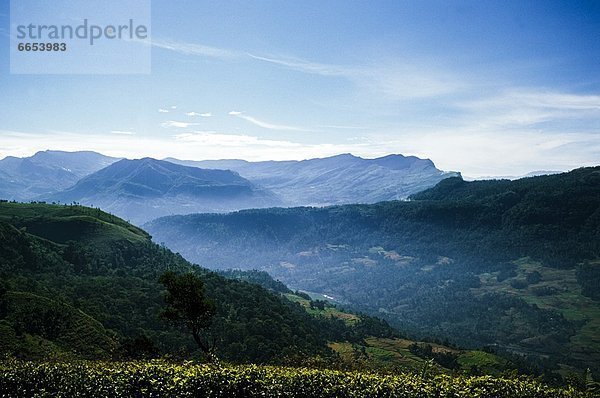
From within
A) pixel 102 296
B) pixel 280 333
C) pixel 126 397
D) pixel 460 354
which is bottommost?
pixel 460 354

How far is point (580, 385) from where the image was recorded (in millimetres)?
22625

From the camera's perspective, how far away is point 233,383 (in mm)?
23453

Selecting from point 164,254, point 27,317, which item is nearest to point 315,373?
point 27,317

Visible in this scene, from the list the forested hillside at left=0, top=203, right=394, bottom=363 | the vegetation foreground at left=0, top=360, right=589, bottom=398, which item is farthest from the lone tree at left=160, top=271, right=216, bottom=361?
the vegetation foreground at left=0, top=360, right=589, bottom=398

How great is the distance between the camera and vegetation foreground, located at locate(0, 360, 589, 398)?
21709 mm

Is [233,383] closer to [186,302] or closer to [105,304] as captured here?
[186,302]

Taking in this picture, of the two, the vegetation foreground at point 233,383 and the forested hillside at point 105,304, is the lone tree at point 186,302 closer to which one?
the forested hillside at point 105,304

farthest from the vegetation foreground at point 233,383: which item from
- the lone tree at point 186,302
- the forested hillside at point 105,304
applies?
the lone tree at point 186,302

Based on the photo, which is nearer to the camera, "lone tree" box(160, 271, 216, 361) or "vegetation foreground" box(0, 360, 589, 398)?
"vegetation foreground" box(0, 360, 589, 398)

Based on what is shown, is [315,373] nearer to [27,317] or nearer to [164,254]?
[27,317]

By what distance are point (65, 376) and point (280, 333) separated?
101 metres

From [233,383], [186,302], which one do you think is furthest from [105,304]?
[233,383]

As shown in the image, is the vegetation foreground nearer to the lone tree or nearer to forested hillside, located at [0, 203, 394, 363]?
forested hillside, located at [0, 203, 394, 363]

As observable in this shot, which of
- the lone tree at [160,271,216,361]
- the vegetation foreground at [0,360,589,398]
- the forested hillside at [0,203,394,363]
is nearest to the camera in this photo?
the vegetation foreground at [0,360,589,398]
